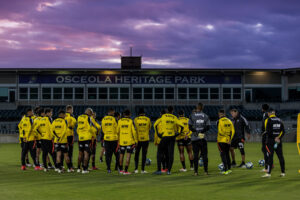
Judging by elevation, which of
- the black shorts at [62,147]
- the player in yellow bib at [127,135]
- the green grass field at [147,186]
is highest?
the player in yellow bib at [127,135]

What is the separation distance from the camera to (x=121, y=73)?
54250mm

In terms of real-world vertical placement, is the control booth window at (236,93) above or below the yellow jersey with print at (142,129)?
above

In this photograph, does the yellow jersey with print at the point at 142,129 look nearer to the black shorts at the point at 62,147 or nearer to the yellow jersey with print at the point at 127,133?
the yellow jersey with print at the point at 127,133

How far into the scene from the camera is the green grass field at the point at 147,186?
30.9ft

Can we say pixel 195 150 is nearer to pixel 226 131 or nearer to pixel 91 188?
pixel 226 131

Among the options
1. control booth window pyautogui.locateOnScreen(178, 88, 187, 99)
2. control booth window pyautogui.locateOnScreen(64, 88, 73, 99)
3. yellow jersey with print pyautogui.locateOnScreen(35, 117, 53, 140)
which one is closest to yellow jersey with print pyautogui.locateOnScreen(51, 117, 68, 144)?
yellow jersey with print pyautogui.locateOnScreen(35, 117, 53, 140)

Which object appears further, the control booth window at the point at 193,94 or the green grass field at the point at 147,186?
the control booth window at the point at 193,94

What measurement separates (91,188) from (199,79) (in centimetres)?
4571

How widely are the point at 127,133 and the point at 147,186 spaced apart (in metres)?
3.16

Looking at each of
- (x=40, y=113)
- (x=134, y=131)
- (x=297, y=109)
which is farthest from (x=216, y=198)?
(x=297, y=109)

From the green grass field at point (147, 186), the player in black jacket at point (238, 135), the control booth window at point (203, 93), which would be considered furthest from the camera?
the control booth window at point (203, 93)

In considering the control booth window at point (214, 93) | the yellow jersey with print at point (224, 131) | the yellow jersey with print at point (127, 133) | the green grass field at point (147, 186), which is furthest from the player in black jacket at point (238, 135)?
the control booth window at point (214, 93)

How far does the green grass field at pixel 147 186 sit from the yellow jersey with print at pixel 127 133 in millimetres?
1133

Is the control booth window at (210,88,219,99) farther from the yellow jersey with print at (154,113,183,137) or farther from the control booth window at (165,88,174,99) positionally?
the yellow jersey with print at (154,113,183,137)
